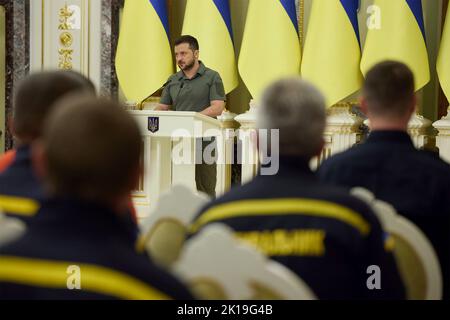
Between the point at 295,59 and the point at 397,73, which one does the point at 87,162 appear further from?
the point at 295,59

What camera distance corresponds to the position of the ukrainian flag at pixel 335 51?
667 cm

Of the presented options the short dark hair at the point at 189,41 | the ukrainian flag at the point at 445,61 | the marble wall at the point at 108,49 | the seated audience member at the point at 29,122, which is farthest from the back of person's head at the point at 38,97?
the marble wall at the point at 108,49

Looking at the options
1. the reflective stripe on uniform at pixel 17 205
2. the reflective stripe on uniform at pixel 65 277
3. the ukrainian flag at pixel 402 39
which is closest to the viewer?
the reflective stripe on uniform at pixel 65 277

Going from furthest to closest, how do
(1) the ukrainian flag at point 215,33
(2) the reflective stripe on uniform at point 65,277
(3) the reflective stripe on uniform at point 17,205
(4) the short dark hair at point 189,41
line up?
1. (1) the ukrainian flag at point 215,33
2. (4) the short dark hair at point 189,41
3. (3) the reflective stripe on uniform at point 17,205
4. (2) the reflective stripe on uniform at point 65,277

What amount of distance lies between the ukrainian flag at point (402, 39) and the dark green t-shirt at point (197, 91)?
1.34 m

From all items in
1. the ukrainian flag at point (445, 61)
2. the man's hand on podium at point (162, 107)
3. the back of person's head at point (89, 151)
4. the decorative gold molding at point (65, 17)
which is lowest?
the back of person's head at point (89, 151)

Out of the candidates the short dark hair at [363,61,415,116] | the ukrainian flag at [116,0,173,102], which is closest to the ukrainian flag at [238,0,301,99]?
the ukrainian flag at [116,0,173,102]

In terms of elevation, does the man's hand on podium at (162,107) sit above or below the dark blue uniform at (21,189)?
above

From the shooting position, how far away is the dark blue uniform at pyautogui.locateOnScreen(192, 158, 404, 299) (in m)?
1.74

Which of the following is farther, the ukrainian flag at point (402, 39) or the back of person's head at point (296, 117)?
the ukrainian flag at point (402, 39)

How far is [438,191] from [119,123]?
4.23 ft

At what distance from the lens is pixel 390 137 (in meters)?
2.41

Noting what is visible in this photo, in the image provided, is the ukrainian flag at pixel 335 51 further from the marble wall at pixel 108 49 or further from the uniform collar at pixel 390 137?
the uniform collar at pixel 390 137

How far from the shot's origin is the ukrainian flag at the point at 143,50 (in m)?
7.04
